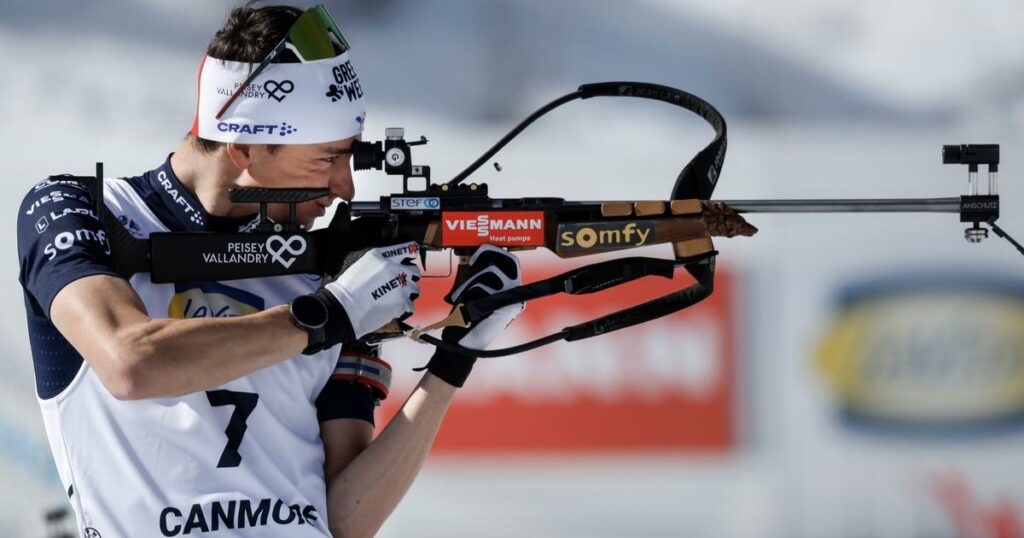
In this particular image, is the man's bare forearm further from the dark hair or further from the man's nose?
the dark hair

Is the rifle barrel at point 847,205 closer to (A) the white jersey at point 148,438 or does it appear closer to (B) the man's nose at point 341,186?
(B) the man's nose at point 341,186

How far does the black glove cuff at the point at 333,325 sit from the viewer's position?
6.88 ft

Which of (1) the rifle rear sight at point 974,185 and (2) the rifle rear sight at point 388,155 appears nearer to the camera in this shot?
(2) the rifle rear sight at point 388,155

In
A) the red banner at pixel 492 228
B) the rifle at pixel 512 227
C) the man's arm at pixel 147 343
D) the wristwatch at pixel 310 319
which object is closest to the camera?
the man's arm at pixel 147 343

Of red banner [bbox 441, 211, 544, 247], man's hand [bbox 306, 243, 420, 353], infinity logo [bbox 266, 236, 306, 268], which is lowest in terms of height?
man's hand [bbox 306, 243, 420, 353]

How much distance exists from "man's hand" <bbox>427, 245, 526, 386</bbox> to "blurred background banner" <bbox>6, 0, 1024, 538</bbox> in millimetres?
1513

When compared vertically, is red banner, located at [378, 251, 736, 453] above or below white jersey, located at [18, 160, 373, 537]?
above

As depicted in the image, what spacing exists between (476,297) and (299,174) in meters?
0.39

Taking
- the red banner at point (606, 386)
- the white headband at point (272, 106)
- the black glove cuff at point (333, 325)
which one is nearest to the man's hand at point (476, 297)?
the black glove cuff at point (333, 325)

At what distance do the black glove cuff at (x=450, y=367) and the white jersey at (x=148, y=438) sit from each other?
29 centimetres

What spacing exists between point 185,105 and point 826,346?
7.08ft

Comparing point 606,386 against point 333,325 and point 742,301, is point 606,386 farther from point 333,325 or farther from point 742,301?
point 333,325

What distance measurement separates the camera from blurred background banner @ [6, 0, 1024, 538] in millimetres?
3945

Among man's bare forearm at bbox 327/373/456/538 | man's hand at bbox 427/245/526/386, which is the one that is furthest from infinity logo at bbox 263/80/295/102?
man's bare forearm at bbox 327/373/456/538
